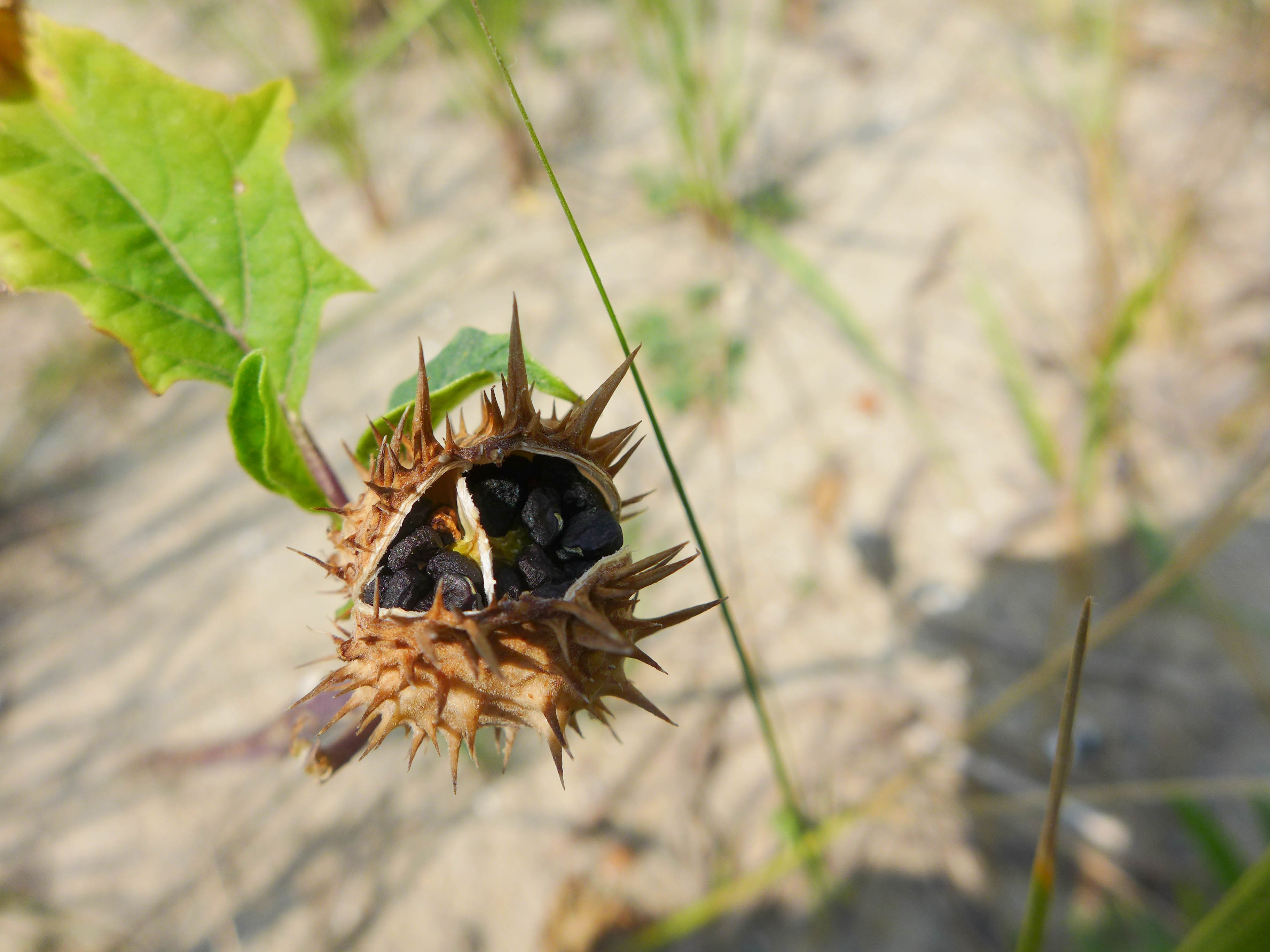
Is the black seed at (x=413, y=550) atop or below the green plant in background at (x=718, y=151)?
below

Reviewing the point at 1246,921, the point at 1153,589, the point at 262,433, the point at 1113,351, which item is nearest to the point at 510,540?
the point at 262,433

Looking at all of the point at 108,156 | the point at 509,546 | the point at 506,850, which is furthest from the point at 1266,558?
the point at 108,156

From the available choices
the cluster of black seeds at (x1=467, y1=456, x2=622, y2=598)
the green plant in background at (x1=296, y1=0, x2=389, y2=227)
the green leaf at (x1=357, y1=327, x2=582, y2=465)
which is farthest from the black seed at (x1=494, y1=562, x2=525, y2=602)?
the green plant in background at (x1=296, y1=0, x2=389, y2=227)

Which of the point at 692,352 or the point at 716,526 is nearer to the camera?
the point at 716,526

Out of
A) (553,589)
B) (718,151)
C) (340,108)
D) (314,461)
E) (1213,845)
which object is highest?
(340,108)

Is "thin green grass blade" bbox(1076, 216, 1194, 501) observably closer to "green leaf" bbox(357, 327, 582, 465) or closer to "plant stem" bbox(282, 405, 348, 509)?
"green leaf" bbox(357, 327, 582, 465)

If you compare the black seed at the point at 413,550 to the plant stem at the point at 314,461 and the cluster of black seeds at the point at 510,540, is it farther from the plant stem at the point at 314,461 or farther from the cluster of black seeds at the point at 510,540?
the plant stem at the point at 314,461

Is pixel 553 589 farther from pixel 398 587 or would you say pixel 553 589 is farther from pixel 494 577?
pixel 398 587

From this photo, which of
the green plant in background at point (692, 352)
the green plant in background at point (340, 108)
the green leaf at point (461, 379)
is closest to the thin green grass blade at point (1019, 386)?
the green plant in background at point (692, 352)
